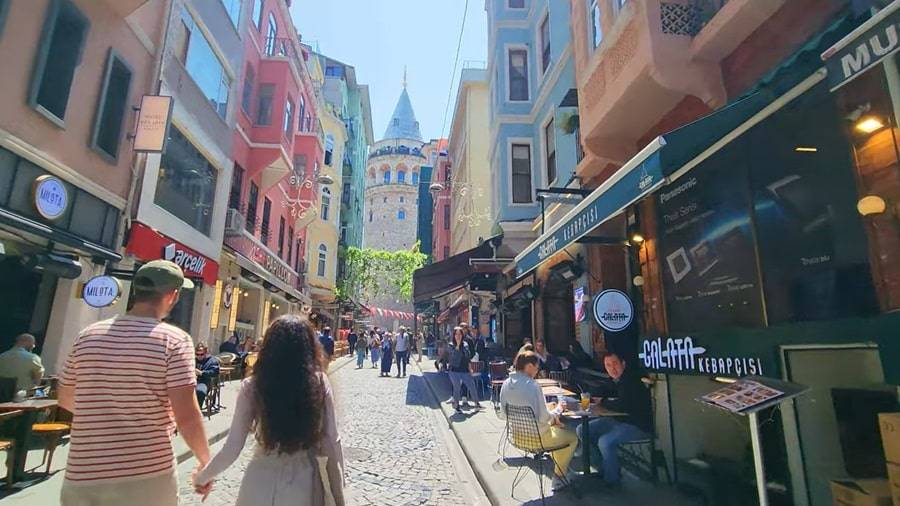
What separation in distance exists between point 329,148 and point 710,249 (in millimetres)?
30098

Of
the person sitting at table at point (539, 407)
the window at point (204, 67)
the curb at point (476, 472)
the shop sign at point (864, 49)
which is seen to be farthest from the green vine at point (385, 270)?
the shop sign at point (864, 49)

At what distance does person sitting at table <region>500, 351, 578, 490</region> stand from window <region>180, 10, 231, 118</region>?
39.9 ft

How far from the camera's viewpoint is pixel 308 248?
98.5ft

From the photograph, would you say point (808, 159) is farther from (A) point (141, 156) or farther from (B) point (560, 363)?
(A) point (141, 156)

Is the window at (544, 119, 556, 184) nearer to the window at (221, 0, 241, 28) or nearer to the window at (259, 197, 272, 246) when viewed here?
the window at (221, 0, 241, 28)

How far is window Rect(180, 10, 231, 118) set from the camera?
12305mm

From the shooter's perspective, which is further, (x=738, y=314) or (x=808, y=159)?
(x=738, y=314)

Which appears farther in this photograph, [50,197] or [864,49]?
[50,197]

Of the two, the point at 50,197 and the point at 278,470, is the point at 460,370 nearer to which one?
the point at 50,197

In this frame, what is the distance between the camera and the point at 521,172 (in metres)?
15.4

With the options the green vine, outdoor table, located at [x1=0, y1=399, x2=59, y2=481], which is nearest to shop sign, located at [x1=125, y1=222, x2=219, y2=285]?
outdoor table, located at [x1=0, y1=399, x2=59, y2=481]

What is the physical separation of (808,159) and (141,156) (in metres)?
11.9

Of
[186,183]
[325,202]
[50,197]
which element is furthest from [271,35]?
[50,197]

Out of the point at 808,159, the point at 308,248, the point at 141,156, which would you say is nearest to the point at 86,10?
the point at 141,156
